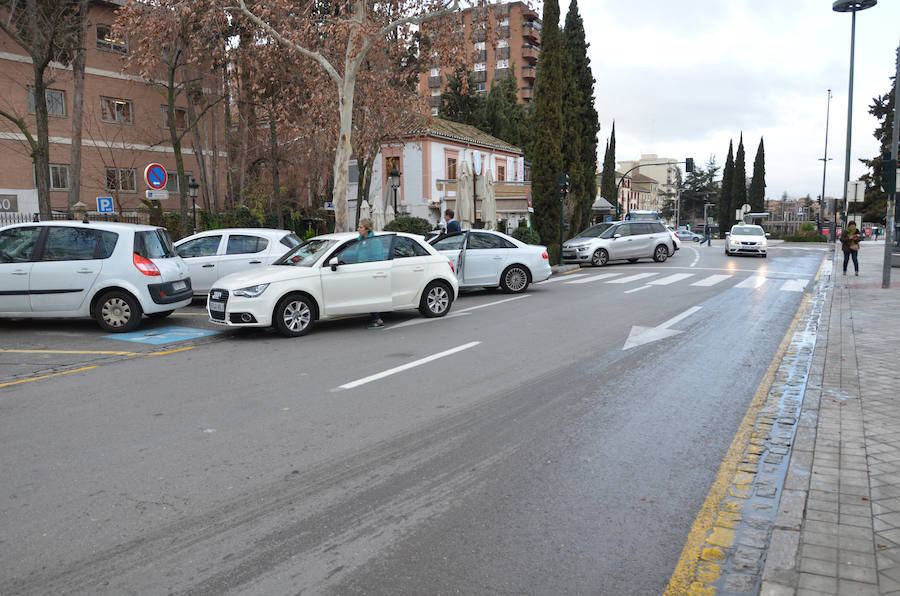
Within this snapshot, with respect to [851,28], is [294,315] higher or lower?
Result: lower

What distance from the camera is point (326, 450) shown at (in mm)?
4980

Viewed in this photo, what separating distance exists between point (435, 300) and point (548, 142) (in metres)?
18.0

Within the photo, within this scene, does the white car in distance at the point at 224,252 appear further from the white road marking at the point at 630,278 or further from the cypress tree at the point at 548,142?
the cypress tree at the point at 548,142

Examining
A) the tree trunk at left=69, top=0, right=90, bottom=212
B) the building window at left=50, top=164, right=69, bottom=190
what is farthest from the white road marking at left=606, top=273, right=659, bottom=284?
the building window at left=50, top=164, right=69, bottom=190

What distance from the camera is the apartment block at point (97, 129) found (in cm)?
2866

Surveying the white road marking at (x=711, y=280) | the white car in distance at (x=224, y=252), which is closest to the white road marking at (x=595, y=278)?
the white road marking at (x=711, y=280)

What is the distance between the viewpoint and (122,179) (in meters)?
32.4

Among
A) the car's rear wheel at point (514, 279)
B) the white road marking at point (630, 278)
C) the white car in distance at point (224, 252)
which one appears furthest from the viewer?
the white road marking at point (630, 278)

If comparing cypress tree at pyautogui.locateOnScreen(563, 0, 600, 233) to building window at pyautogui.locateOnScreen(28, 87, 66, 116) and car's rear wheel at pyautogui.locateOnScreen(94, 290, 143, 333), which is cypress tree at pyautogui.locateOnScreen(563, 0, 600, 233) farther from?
car's rear wheel at pyautogui.locateOnScreen(94, 290, 143, 333)

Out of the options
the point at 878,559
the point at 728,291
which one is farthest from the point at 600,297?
the point at 878,559

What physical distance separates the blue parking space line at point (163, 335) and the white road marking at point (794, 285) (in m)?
13.9

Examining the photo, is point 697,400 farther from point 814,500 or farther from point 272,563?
point 272,563

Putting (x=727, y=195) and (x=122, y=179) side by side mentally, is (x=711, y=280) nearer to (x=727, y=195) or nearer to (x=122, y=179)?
(x=122, y=179)

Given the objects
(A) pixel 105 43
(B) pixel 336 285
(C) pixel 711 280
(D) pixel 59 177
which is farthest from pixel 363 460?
(A) pixel 105 43
